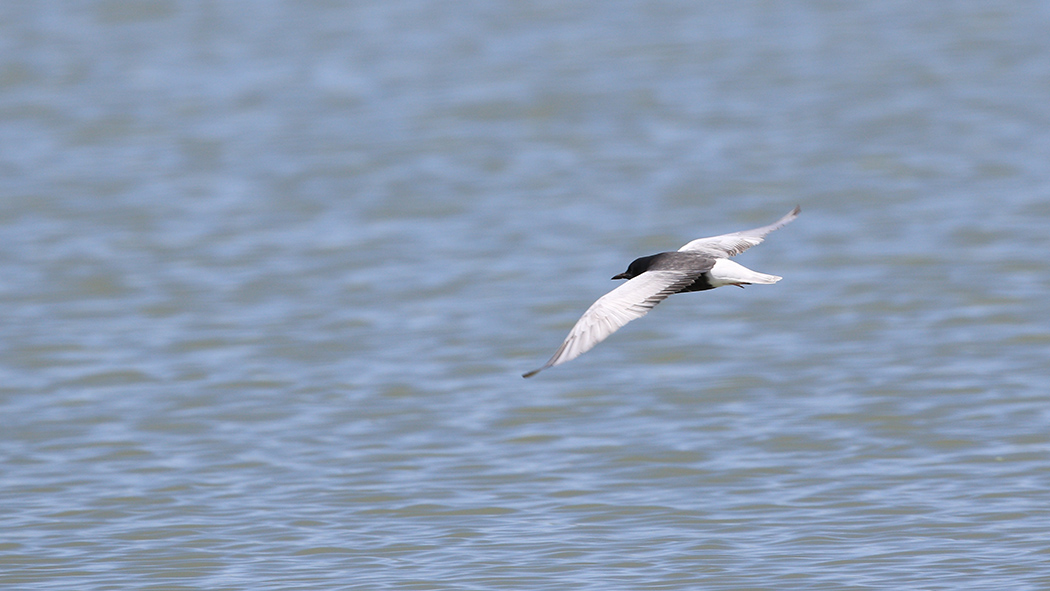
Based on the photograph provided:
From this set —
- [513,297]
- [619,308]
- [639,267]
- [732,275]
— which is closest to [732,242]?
[639,267]

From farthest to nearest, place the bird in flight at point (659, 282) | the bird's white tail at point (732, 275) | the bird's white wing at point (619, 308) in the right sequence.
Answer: the bird's white tail at point (732, 275)
the bird in flight at point (659, 282)
the bird's white wing at point (619, 308)

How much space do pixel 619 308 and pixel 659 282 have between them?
429mm

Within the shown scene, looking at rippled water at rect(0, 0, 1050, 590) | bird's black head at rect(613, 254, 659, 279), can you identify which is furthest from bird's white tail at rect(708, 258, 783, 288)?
rippled water at rect(0, 0, 1050, 590)

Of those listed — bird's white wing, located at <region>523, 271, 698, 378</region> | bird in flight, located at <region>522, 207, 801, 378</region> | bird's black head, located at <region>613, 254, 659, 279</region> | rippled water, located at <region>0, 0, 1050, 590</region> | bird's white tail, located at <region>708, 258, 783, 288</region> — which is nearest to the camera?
bird's white wing, located at <region>523, 271, 698, 378</region>

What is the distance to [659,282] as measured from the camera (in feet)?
26.2

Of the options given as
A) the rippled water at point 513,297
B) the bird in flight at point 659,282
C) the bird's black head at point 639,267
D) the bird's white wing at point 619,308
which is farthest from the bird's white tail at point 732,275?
the rippled water at point 513,297

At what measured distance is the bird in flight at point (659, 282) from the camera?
24.0 feet

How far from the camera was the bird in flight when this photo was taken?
7.30m

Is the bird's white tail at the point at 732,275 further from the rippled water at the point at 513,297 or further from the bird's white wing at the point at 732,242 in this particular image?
the rippled water at the point at 513,297

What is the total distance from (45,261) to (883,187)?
380 inches

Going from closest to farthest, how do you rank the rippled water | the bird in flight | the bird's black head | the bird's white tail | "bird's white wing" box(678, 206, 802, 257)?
1. the bird in flight
2. the bird's white tail
3. the bird's black head
4. "bird's white wing" box(678, 206, 802, 257)
5. the rippled water

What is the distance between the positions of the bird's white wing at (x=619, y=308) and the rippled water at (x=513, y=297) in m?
1.98

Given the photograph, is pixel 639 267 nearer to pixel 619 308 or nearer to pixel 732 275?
pixel 732 275

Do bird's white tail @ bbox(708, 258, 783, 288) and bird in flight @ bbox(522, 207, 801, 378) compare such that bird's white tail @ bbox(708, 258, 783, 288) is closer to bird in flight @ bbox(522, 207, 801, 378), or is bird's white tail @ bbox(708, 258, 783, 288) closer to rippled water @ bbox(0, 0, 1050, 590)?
bird in flight @ bbox(522, 207, 801, 378)
